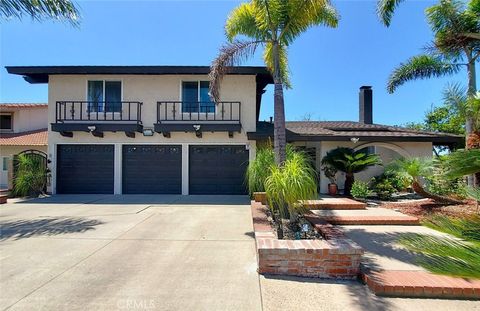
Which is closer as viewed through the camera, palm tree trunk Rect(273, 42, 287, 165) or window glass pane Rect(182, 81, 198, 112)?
palm tree trunk Rect(273, 42, 287, 165)

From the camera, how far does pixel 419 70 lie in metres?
13.8

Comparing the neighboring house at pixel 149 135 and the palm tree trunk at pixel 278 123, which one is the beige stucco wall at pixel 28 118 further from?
the palm tree trunk at pixel 278 123

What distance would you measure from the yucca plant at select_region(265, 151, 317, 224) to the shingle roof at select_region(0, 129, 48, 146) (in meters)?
17.7

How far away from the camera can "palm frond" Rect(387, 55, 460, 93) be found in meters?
13.2

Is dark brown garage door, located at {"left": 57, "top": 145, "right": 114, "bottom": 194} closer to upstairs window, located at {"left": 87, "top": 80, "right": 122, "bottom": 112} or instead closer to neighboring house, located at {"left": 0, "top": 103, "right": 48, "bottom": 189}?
upstairs window, located at {"left": 87, "top": 80, "right": 122, "bottom": 112}

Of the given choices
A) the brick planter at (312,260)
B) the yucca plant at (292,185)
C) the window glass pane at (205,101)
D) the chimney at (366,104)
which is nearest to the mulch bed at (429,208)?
the yucca plant at (292,185)

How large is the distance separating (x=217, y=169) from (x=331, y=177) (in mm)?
5080

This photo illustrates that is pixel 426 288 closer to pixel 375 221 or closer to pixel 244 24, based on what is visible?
pixel 375 221

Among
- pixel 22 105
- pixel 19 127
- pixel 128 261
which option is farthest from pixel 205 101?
pixel 19 127

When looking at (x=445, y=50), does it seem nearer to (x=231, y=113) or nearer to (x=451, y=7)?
(x=451, y=7)

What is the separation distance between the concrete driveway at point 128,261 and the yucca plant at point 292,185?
1.08 meters

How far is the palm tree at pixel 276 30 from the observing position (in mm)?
7527

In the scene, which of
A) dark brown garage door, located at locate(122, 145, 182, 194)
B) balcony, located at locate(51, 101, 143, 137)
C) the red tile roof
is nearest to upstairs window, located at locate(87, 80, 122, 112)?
balcony, located at locate(51, 101, 143, 137)

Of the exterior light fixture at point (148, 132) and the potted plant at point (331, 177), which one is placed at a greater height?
the exterior light fixture at point (148, 132)
